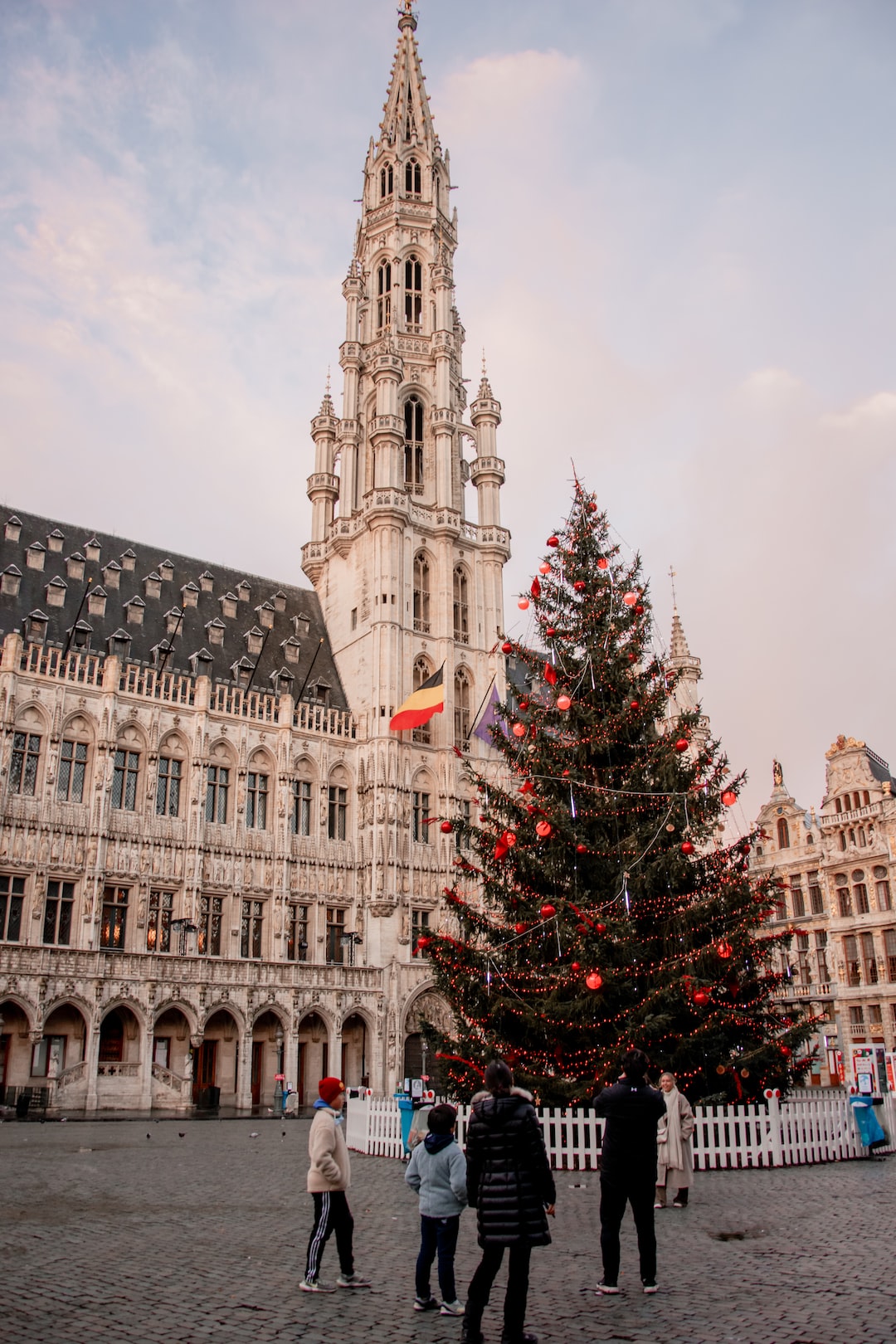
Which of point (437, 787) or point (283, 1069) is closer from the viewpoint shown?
point (283, 1069)

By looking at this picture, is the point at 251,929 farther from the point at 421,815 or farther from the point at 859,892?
the point at 859,892

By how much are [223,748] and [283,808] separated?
3.41m

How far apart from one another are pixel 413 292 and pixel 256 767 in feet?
94.3

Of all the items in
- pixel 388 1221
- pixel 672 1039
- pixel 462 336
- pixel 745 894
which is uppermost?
pixel 462 336

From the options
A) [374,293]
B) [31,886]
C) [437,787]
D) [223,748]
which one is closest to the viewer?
[31,886]

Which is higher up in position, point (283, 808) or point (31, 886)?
point (283, 808)

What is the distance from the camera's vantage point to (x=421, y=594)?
49.3 meters

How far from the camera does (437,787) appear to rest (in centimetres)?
4597

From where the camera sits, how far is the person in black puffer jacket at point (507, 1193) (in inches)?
253

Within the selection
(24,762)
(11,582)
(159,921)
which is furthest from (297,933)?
(11,582)

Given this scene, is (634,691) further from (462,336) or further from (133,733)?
(462,336)

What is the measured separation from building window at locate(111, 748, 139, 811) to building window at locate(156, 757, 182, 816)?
34.6 inches

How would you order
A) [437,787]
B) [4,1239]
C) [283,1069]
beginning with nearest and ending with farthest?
[4,1239] → [283,1069] → [437,787]

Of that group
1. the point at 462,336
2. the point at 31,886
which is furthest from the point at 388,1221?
the point at 462,336
